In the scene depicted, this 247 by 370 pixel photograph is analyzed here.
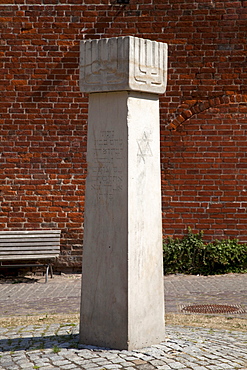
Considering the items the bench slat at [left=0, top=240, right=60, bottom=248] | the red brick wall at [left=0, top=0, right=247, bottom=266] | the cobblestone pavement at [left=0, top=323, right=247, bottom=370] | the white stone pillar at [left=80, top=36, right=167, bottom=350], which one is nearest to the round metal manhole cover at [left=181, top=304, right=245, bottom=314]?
the cobblestone pavement at [left=0, top=323, right=247, bottom=370]

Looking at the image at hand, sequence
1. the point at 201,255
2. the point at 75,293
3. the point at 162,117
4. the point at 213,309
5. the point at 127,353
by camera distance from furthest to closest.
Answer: the point at 162,117 → the point at 201,255 → the point at 75,293 → the point at 213,309 → the point at 127,353

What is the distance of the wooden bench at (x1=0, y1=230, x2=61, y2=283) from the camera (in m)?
9.45

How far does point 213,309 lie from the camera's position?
7152mm

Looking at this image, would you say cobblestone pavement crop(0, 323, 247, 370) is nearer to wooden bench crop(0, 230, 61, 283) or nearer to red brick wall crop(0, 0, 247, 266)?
wooden bench crop(0, 230, 61, 283)

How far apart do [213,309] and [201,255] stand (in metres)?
2.68

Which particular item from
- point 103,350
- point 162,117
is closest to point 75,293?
point 162,117

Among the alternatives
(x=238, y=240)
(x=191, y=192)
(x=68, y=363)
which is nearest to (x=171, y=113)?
(x=191, y=192)

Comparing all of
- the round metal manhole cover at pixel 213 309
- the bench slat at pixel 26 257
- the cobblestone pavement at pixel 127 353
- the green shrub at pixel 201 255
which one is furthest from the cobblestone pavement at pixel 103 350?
the green shrub at pixel 201 255

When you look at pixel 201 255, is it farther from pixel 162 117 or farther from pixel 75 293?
pixel 75 293

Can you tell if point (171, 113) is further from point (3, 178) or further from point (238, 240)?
point (3, 178)

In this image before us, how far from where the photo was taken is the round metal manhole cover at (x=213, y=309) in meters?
7.00

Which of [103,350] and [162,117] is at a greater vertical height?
[162,117]

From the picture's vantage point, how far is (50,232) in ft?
31.7

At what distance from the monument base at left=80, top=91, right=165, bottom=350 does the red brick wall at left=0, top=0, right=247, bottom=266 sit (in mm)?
4935
